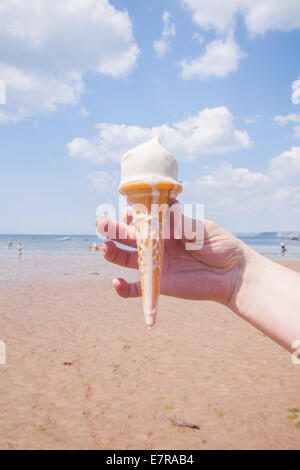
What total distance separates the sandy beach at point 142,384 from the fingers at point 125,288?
2.39m

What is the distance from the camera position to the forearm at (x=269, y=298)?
7.27 feet

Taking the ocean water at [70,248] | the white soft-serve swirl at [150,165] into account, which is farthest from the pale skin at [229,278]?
the ocean water at [70,248]

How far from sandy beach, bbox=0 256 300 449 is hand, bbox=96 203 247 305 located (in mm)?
2405

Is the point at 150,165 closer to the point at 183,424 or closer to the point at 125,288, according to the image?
the point at 125,288

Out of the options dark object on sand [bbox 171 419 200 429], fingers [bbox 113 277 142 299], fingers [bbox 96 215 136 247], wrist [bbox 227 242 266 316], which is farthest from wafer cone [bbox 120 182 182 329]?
dark object on sand [bbox 171 419 200 429]

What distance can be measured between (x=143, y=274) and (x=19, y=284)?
15.1m

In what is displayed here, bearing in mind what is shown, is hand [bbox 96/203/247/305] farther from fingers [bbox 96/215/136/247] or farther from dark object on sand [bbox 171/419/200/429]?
dark object on sand [bbox 171/419/200/429]

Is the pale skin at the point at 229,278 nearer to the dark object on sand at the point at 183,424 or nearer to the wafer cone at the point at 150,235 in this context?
the wafer cone at the point at 150,235

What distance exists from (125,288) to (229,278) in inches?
34.1

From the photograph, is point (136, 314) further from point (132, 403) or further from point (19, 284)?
point (19, 284)

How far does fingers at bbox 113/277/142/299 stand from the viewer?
2.50 m

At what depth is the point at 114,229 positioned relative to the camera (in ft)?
7.55

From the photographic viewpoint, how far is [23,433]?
13.0 feet
